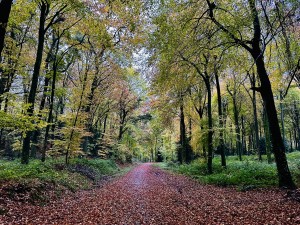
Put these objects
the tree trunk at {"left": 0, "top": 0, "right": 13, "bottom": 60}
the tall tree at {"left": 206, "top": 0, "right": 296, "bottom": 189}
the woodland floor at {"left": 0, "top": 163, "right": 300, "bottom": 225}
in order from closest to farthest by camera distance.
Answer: the woodland floor at {"left": 0, "top": 163, "right": 300, "bottom": 225} → the tree trunk at {"left": 0, "top": 0, "right": 13, "bottom": 60} → the tall tree at {"left": 206, "top": 0, "right": 296, "bottom": 189}

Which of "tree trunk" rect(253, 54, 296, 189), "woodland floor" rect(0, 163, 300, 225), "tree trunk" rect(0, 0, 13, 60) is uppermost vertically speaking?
"tree trunk" rect(0, 0, 13, 60)

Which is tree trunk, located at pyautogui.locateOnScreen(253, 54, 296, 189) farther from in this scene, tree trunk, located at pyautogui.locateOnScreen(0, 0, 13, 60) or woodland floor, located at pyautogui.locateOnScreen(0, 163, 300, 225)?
tree trunk, located at pyautogui.locateOnScreen(0, 0, 13, 60)

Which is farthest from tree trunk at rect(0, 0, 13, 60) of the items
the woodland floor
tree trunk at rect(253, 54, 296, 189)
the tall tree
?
tree trunk at rect(253, 54, 296, 189)

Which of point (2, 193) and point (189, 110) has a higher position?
point (189, 110)

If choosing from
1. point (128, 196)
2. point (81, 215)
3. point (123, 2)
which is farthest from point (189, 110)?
point (81, 215)

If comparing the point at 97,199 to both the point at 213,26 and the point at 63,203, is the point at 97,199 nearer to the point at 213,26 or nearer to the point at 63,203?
the point at 63,203

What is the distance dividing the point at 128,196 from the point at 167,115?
15.7 m

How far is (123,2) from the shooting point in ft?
28.3

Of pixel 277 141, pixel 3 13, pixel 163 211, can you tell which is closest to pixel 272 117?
pixel 277 141

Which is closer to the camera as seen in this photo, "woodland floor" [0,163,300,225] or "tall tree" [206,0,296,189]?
"woodland floor" [0,163,300,225]

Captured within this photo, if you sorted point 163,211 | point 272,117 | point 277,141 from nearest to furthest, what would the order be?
1. point 163,211
2. point 277,141
3. point 272,117

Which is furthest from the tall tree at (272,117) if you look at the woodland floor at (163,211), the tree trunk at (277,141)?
the woodland floor at (163,211)

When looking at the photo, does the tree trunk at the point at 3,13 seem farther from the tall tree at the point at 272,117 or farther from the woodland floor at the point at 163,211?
the tall tree at the point at 272,117

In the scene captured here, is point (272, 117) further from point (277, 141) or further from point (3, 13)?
point (3, 13)
